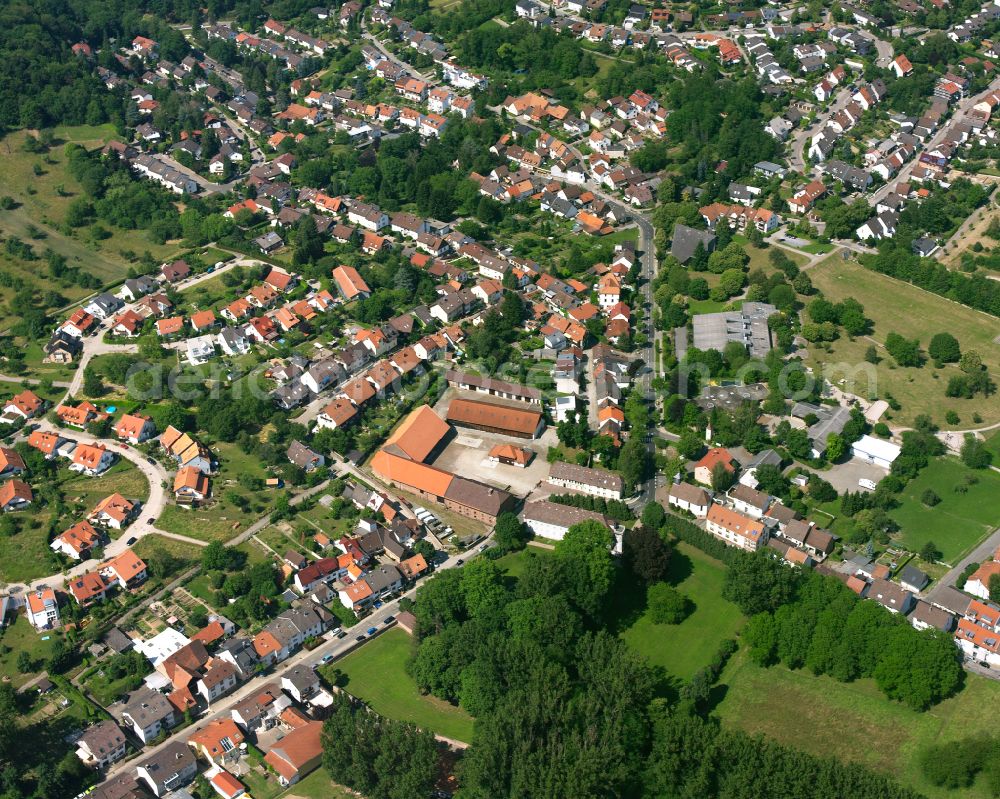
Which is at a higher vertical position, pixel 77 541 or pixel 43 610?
pixel 77 541

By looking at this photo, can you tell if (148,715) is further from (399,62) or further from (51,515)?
(399,62)

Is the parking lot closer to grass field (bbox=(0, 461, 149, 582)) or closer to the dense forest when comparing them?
the dense forest

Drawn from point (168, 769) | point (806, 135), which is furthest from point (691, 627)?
point (806, 135)

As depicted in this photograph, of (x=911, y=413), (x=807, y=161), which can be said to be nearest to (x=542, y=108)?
(x=807, y=161)

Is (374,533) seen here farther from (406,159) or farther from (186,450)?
(406,159)

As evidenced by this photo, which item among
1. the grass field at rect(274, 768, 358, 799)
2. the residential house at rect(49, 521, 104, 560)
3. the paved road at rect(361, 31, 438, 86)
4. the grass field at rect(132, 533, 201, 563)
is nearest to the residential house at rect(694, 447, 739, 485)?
the grass field at rect(274, 768, 358, 799)
